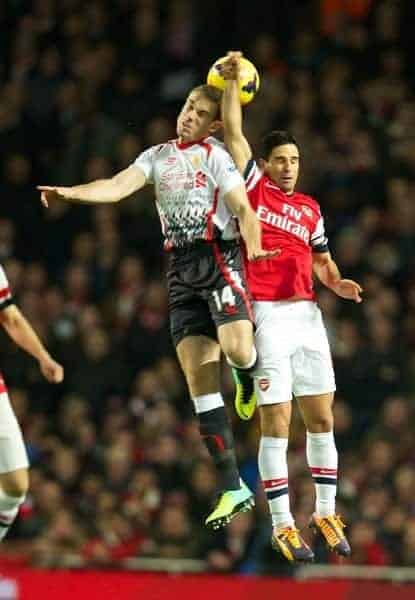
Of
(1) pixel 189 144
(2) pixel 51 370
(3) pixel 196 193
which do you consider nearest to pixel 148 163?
(1) pixel 189 144

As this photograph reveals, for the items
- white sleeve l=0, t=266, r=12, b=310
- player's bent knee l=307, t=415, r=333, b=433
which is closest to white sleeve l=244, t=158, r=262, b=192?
player's bent knee l=307, t=415, r=333, b=433

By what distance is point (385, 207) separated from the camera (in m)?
14.2

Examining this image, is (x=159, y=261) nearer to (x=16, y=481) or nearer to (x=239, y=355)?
(x=239, y=355)

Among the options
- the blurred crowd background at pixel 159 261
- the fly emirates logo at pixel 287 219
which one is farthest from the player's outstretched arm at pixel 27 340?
the blurred crowd background at pixel 159 261

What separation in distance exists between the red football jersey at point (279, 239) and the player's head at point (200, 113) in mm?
312

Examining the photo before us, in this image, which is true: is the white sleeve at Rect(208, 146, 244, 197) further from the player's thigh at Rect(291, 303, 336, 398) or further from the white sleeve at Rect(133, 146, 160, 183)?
the player's thigh at Rect(291, 303, 336, 398)

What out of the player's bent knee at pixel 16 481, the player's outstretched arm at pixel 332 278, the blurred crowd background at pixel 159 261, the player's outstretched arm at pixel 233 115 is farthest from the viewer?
the blurred crowd background at pixel 159 261

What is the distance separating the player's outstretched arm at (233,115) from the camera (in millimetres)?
9266

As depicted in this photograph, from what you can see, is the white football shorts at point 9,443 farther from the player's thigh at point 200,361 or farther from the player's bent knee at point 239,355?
the player's bent knee at point 239,355

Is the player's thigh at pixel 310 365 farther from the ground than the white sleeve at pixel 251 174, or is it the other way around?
the white sleeve at pixel 251 174

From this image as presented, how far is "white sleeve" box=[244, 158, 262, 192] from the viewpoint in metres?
9.47

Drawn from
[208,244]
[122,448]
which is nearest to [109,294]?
[122,448]

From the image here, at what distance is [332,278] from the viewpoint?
32.4 ft

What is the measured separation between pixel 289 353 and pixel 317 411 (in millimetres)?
353
